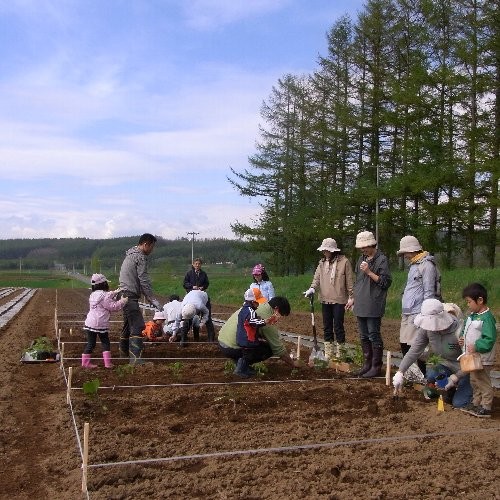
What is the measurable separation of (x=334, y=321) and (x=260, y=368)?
48.1 inches

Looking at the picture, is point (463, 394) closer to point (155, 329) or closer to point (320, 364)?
point (320, 364)

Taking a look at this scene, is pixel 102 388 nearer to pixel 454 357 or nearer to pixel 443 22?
pixel 454 357

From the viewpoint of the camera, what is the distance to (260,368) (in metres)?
7.43

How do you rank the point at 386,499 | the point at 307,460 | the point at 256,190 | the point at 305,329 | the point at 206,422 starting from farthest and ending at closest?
1. the point at 256,190
2. the point at 305,329
3. the point at 206,422
4. the point at 307,460
5. the point at 386,499

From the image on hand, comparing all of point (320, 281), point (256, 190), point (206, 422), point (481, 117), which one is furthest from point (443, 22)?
point (206, 422)

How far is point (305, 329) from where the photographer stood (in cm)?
1376

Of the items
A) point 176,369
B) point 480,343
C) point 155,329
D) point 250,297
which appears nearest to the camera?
point 480,343

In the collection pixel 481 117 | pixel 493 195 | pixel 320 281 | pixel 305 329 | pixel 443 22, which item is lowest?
pixel 305 329

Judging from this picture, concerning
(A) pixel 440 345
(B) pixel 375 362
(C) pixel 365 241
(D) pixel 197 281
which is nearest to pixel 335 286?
(C) pixel 365 241

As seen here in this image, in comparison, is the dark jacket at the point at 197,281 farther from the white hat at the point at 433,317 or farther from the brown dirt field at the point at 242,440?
the white hat at the point at 433,317

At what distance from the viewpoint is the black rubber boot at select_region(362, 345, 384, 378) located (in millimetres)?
7070

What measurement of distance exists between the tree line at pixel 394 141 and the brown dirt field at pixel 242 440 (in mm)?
15037

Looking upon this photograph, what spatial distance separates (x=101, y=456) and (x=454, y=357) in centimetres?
347

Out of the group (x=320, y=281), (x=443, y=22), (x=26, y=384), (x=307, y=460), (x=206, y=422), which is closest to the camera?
(x=307, y=460)
